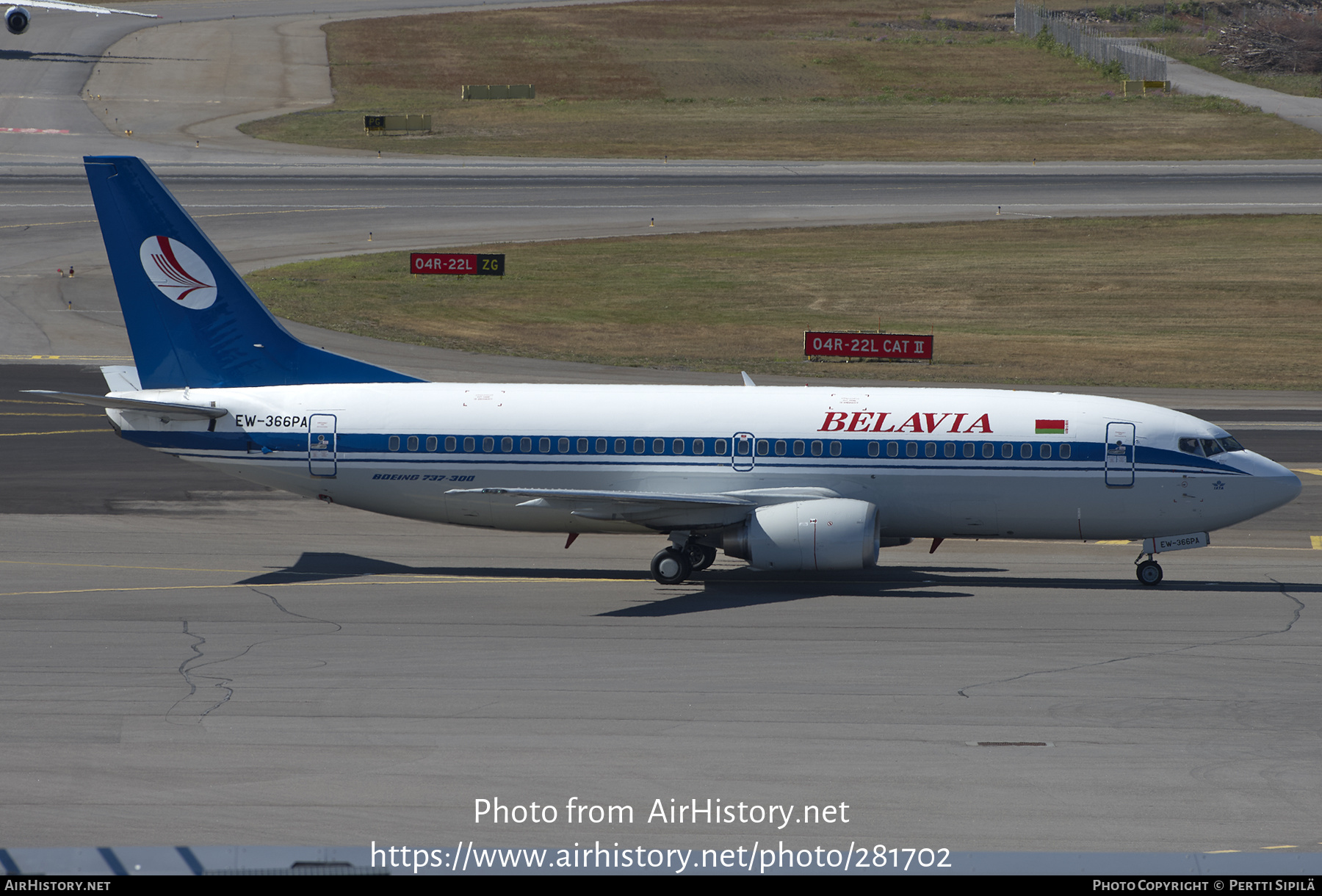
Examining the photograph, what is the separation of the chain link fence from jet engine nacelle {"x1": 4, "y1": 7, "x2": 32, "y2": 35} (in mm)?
98970

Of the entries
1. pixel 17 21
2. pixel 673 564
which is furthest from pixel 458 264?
pixel 17 21

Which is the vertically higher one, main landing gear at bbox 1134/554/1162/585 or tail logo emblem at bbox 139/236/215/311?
tail logo emblem at bbox 139/236/215/311

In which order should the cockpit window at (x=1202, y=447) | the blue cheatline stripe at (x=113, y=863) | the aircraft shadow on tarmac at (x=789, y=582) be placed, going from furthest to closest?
the cockpit window at (x=1202, y=447) → the aircraft shadow on tarmac at (x=789, y=582) → the blue cheatline stripe at (x=113, y=863)

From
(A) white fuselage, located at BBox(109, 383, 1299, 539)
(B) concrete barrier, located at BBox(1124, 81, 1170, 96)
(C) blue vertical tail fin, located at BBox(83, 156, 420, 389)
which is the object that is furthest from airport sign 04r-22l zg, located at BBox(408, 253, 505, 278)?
(B) concrete barrier, located at BBox(1124, 81, 1170, 96)

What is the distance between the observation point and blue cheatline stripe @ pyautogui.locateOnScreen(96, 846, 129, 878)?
9.43 metres

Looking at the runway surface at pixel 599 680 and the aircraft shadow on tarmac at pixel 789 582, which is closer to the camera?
the runway surface at pixel 599 680

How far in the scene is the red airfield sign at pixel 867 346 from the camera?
2224 inches

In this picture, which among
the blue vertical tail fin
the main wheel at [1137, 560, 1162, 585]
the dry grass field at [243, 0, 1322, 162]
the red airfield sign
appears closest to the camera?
the main wheel at [1137, 560, 1162, 585]

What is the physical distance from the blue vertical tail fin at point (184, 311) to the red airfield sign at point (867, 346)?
2850 centimetres

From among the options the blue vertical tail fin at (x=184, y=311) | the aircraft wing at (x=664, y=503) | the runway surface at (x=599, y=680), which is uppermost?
the blue vertical tail fin at (x=184, y=311)

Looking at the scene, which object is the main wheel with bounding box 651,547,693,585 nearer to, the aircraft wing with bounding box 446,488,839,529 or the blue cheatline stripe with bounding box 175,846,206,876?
the aircraft wing with bounding box 446,488,839,529

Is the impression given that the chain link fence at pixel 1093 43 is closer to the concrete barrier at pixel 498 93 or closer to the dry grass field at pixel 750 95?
the dry grass field at pixel 750 95

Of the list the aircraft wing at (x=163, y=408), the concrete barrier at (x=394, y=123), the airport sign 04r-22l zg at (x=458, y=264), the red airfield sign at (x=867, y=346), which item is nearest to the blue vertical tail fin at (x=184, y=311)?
the aircraft wing at (x=163, y=408)
